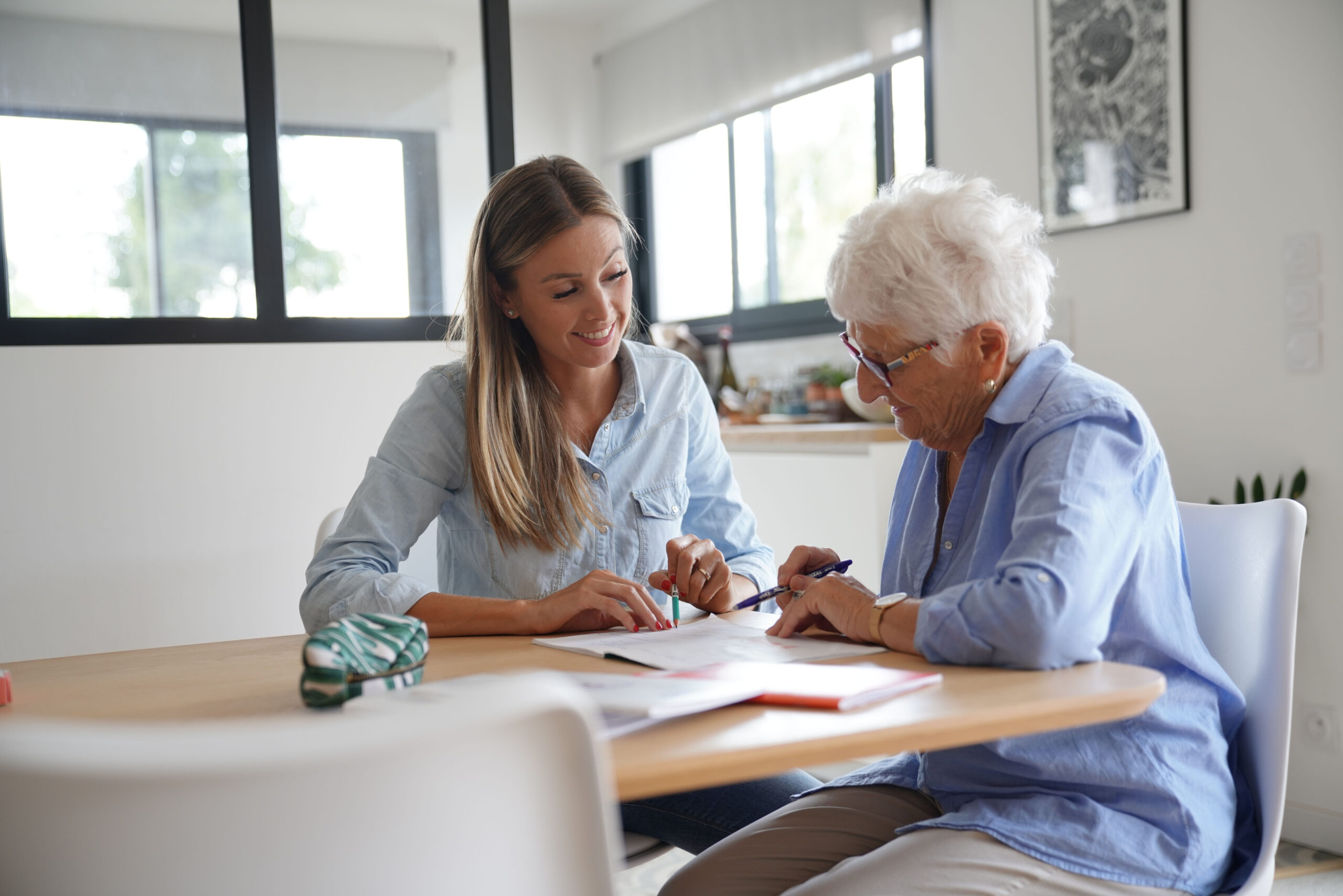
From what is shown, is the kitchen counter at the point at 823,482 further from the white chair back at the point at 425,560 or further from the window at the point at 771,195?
the white chair back at the point at 425,560

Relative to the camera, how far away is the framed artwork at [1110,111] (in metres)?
2.73

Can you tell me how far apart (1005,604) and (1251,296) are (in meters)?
1.98

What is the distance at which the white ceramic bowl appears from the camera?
3207mm

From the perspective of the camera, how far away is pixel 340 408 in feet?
7.56

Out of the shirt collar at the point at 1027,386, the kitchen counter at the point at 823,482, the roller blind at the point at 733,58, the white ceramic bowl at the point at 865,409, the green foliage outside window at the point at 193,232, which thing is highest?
the roller blind at the point at 733,58

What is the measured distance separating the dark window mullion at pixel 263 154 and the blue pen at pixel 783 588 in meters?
1.26

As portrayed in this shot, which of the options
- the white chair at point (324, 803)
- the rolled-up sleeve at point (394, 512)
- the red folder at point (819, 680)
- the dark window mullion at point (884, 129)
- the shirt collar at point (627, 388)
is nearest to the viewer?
the white chair at point (324, 803)

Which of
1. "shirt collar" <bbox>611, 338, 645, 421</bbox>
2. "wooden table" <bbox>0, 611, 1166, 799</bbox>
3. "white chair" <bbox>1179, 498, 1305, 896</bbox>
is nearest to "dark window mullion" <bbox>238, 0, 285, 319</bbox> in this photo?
"shirt collar" <bbox>611, 338, 645, 421</bbox>

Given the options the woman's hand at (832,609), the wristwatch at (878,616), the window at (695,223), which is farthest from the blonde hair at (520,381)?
the window at (695,223)

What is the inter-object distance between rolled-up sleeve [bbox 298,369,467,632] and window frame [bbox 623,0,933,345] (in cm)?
133

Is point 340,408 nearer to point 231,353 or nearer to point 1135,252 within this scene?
point 231,353

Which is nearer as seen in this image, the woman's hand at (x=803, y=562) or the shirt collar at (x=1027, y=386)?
the shirt collar at (x=1027, y=386)

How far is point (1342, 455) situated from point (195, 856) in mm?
2569

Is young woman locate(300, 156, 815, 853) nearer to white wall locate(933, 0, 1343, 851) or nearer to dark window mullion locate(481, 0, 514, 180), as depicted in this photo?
dark window mullion locate(481, 0, 514, 180)
